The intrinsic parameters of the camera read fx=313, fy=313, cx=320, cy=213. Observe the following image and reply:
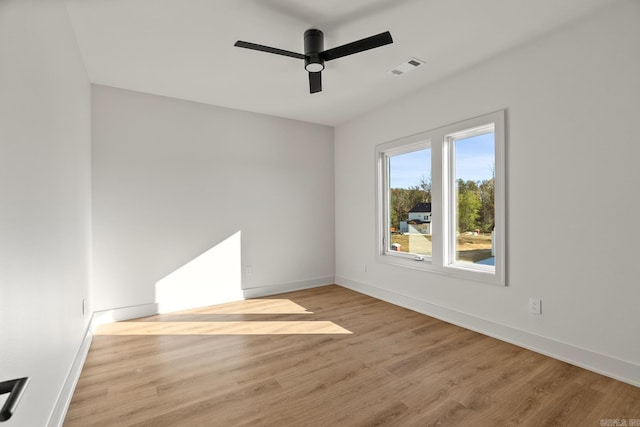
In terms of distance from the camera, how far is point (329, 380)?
2223mm

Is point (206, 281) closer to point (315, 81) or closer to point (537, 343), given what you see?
point (315, 81)

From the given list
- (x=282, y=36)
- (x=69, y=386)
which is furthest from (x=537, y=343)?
(x=69, y=386)

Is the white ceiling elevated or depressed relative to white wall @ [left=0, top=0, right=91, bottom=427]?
elevated

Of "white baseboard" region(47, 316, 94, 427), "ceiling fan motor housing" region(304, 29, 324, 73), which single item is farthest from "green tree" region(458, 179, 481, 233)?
Result: "white baseboard" region(47, 316, 94, 427)

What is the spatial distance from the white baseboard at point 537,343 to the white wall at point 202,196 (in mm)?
1792

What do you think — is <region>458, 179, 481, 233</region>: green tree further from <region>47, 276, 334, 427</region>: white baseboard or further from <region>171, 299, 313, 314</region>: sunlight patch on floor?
<region>47, 276, 334, 427</region>: white baseboard

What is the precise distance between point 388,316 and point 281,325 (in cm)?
120

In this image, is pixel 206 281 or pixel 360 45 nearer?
pixel 360 45

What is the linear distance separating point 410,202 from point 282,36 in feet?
8.09

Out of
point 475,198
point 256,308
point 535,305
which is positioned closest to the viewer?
point 535,305

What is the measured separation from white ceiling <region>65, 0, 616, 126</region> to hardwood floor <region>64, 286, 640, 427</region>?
8.49 ft

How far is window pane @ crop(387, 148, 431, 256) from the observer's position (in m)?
3.77

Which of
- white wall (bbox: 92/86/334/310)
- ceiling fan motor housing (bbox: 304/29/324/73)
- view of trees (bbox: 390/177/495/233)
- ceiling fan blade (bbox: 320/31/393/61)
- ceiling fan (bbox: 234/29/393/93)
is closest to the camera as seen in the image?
ceiling fan blade (bbox: 320/31/393/61)

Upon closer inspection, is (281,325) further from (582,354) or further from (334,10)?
(334,10)
